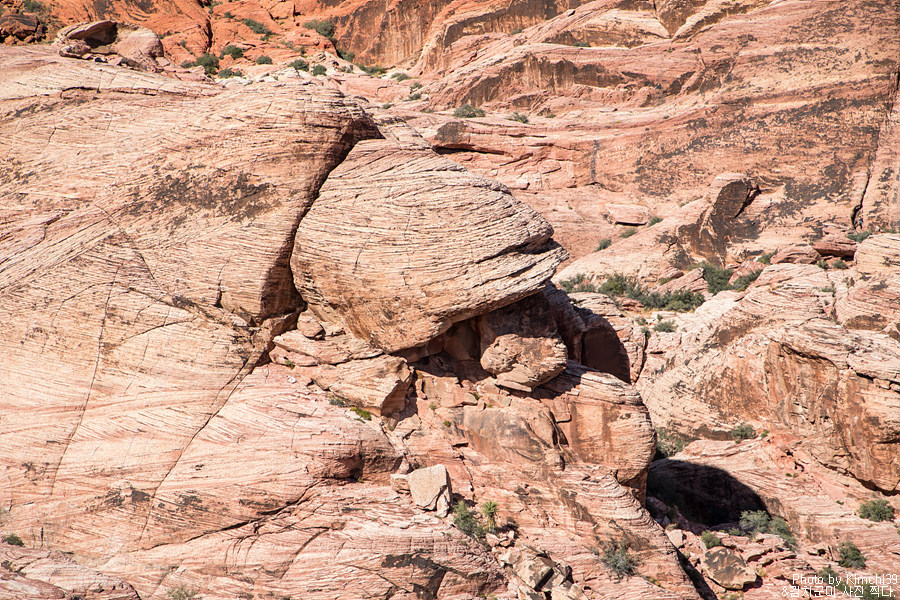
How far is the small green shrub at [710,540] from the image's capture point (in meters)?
15.7

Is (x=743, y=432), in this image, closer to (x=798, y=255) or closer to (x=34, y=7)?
(x=798, y=255)

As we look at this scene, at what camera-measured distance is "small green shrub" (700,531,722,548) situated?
51.6ft

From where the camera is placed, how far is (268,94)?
44.8 ft

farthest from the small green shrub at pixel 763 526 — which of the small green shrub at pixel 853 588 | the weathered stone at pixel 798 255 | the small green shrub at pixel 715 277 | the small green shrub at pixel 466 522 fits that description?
the weathered stone at pixel 798 255

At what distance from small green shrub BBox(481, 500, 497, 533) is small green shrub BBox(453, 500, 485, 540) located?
202 mm

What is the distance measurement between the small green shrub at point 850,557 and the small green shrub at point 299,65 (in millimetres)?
48621

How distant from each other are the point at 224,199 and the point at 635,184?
34269 millimetres

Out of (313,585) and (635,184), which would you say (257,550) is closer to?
(313,585)

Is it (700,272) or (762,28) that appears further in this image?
(762,28)

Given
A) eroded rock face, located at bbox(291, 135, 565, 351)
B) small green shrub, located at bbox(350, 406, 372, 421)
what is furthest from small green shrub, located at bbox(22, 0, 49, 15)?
small green shrub, located at bbox(350, 406, 372, 421)

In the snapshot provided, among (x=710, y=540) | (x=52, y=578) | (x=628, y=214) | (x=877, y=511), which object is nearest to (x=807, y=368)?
(x=877, y=511)

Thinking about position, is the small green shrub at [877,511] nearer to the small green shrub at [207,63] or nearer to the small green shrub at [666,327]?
the small green shrub at [666,327]

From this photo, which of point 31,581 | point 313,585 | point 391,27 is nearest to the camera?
point 31,581

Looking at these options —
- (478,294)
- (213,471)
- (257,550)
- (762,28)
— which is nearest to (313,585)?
(257,550)
